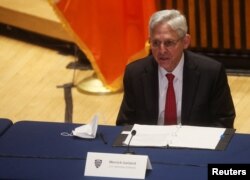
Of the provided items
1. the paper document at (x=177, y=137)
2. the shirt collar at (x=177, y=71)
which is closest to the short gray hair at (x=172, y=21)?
the shirt collar at (x=177, y=71)

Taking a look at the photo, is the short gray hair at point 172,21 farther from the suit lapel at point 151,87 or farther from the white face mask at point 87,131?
the white face mask at point 87,131

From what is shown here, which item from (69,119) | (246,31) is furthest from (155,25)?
(246,31)

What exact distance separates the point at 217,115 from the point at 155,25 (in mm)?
674

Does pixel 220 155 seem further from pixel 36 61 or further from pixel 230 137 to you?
pixel 36 61

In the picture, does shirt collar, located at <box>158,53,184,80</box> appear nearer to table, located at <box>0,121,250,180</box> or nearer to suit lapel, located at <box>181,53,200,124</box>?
suit lapel, located at <box>181,53,200,124</box>

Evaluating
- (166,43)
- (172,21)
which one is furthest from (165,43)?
(172,21)

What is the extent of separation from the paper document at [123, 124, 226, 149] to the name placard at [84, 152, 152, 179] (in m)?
0.33

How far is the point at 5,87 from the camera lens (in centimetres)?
687

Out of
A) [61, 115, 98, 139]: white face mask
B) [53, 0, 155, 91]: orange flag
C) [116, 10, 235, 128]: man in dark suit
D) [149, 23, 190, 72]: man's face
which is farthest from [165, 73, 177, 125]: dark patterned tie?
[53, 0, 155, 91]: orange flag

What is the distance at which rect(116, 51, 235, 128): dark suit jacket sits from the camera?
3863 millimetres

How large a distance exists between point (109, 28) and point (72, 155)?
3068 millimetres

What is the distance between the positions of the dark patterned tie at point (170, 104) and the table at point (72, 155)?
0.40 meters

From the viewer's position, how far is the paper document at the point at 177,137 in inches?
131

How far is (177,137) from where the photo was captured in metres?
3.42
